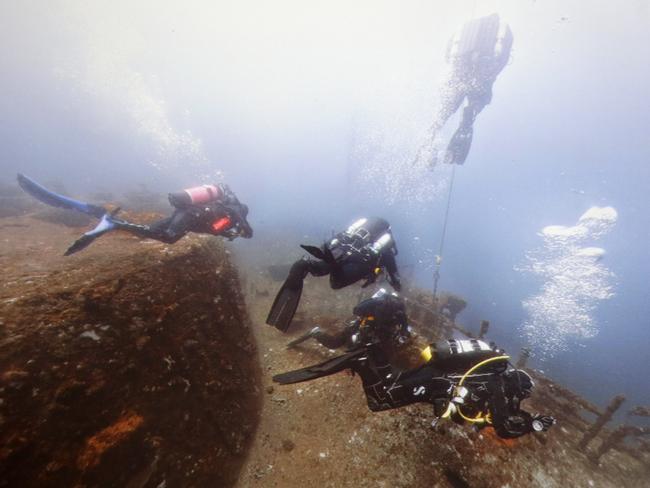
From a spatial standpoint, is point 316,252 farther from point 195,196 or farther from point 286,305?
point 195,196

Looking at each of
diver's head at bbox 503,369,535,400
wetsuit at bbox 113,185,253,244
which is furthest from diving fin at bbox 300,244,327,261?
wetsuit at bbox 113,185,253,244

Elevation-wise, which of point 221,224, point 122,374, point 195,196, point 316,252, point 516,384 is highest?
point 195,196

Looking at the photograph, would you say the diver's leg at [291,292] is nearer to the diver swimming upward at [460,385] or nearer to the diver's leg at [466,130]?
the diver swimming upward at [460,385]

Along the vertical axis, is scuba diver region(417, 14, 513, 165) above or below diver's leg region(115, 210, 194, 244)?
above

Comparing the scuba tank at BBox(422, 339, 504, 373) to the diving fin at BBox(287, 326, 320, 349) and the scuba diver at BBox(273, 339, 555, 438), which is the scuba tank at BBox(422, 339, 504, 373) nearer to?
the scuba diver at BBox(273, 339, 555, 438)

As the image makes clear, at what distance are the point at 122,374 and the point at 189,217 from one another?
139 inches

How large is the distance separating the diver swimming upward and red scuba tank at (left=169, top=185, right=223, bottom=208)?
4.52 meters

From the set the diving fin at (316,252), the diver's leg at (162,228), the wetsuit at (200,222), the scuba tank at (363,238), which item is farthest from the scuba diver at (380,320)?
the diver's leg at (162,228)

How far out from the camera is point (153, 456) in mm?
4043

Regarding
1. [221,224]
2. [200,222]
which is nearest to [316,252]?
[221,224]

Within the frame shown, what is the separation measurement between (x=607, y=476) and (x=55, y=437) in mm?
10978

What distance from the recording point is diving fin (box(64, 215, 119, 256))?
5739 mm

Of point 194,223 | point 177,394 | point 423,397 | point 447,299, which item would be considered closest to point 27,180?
point 194,223

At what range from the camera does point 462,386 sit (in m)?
3.97
